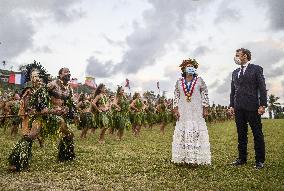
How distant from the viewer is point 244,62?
822 cm

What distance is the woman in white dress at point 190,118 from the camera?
7914mm

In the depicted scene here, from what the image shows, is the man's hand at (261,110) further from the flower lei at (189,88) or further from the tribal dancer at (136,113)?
the tribal dancer at (136,113)

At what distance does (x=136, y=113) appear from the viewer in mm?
20484

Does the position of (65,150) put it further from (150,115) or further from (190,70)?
(150,115)

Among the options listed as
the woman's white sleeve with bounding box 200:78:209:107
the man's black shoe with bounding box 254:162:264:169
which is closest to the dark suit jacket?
the woman's white sleeve with bounding box 200:78:209:107

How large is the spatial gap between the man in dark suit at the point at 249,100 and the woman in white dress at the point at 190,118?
71cm

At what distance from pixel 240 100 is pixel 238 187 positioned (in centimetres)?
266

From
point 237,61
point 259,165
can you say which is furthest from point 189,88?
point 259,165

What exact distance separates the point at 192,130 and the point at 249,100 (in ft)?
4.28

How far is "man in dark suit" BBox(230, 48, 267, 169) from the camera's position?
313 inches

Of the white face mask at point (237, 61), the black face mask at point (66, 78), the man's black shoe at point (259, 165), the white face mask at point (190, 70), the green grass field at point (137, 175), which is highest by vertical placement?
the white face mask at point (237, 61)

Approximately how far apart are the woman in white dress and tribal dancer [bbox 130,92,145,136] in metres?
11.0

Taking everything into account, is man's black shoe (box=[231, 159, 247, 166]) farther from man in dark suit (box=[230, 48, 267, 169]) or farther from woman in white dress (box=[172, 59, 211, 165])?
woman in white dress (box=[172, 59, 211, 165])

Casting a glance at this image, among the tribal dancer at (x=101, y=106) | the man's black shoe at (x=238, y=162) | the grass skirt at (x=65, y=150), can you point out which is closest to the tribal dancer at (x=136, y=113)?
the tribal dancer at (x=101, y=106)
